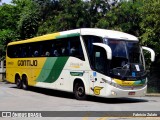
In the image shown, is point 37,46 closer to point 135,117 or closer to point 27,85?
point 27,85

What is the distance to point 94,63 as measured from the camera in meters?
18.1

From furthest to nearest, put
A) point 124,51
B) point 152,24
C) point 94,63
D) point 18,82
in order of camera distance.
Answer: point 18,82 < point 152,24 < point 94,63 < point 124,51

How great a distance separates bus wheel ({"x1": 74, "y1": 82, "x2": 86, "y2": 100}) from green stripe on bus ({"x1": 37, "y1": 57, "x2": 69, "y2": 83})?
5.12 ft

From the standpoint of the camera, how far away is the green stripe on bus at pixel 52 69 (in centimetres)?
2079

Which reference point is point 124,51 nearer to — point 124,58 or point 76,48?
point 124,58

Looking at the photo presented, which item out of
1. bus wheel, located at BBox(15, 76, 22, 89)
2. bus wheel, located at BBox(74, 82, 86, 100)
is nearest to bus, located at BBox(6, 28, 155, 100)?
bus wheel, located at BBox(74, 82, 86, 100)

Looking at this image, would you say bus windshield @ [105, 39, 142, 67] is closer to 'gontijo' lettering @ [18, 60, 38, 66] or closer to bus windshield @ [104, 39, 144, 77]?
bus windshield @ [104, 39, 144, 77]

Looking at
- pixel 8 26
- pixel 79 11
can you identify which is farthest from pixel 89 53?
pixel 8 26

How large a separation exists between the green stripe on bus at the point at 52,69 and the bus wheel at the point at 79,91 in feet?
5.12

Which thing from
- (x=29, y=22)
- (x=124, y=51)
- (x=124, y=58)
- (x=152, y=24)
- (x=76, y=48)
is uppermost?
(x=29, y=22)

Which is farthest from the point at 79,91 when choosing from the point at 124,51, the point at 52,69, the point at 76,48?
the point at 124,51

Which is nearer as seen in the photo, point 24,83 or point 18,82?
→ point 24,83

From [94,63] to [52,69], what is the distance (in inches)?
164

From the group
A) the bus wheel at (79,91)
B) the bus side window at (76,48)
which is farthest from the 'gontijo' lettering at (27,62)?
the bus wheel at (79,91)
